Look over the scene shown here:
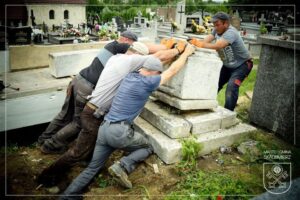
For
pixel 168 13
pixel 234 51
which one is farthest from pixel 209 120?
pixel 168 13

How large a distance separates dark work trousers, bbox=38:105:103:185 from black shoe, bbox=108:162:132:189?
21.1 inches

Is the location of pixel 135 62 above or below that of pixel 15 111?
above

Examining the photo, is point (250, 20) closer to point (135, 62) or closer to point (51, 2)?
point (51, 2)

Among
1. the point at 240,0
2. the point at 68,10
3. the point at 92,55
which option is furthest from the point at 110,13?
the point at 92,55

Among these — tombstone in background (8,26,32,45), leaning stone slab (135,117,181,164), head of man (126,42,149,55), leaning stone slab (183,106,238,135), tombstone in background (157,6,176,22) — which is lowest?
leaning stone slab (135,117,181,164)

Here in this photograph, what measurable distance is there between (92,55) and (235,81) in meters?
3.36

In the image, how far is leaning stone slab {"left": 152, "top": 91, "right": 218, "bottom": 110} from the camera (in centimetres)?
432

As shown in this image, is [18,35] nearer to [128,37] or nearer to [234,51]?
[128,37]

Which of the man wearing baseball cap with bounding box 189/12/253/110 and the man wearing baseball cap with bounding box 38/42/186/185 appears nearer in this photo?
the man wearing baseball cap with bounding box 38/42/186/185

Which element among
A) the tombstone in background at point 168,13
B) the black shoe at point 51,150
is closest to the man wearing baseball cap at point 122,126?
the black shoe at point 51,150

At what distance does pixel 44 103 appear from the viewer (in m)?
5.54

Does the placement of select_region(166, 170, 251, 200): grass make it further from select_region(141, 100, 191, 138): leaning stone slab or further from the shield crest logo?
select_region(141, 100, 191, 138): leaning stone slab

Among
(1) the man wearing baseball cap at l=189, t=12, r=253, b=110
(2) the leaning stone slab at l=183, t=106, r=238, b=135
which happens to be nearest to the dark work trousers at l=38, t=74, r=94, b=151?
(2) the leaning stone slab at l=183, t=106, r=238, b=135

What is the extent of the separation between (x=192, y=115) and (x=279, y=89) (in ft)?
5.48
